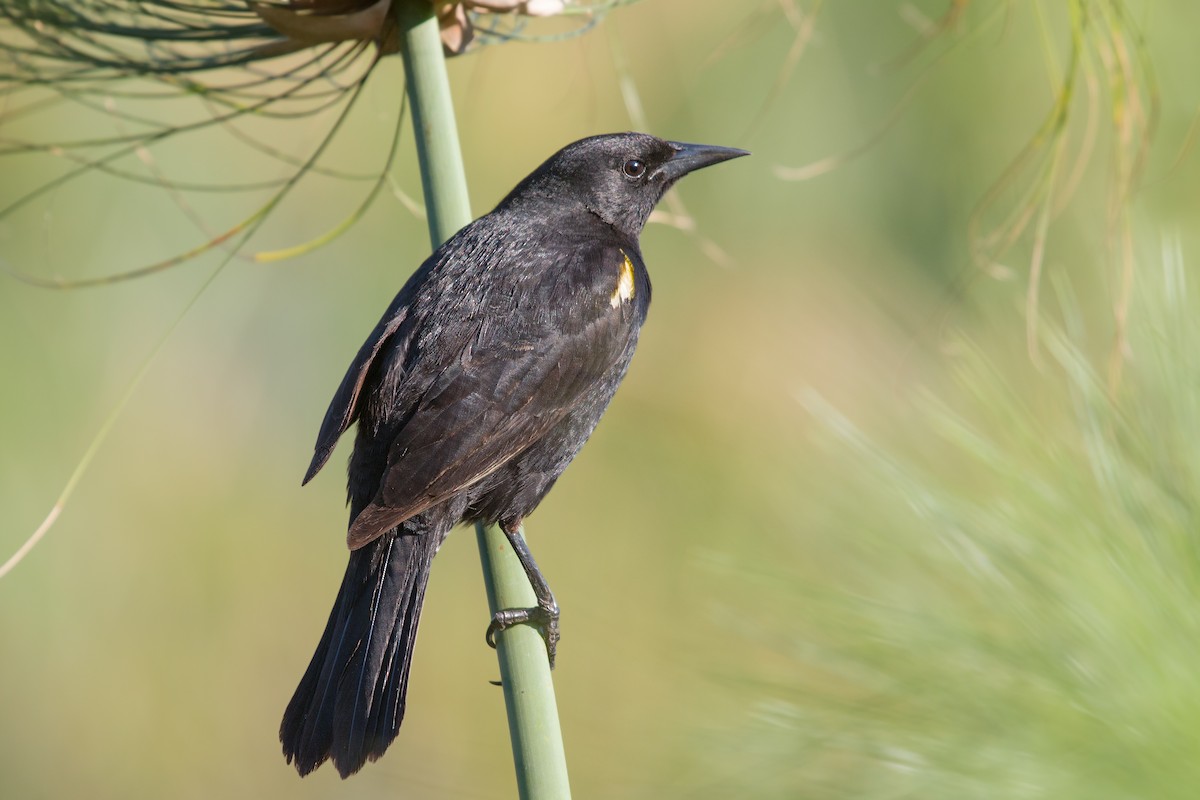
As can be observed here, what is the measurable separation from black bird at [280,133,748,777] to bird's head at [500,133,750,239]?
0.20 metres

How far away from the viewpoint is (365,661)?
7.18 ft

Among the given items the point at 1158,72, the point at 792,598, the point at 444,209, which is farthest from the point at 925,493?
the point at 1158,72

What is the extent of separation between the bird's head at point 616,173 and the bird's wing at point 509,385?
0.36 metres

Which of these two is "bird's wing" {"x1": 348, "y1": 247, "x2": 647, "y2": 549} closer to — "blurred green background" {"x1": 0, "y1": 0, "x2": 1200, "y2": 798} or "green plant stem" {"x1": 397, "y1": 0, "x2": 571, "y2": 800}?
"green plant stem" {"x1": 397, "y1": 0, "x2": 571, "y2": 800}

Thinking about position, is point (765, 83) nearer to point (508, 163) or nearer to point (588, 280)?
point (508, 163)

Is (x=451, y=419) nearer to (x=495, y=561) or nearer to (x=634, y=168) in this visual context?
(x=495, y=561)

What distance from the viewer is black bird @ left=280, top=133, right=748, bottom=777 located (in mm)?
2162

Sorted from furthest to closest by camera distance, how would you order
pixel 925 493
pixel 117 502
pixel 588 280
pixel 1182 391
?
pixel 117 502 → pixel 588 280 → pixel 925 493 → pixel 1182 391

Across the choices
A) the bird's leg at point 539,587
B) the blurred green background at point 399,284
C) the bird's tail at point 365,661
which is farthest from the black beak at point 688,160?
the bird's tail at point 365,661

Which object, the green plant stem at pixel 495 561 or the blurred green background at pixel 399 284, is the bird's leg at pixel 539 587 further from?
the blurred green background at pixel 399 284

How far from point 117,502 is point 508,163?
171 cm

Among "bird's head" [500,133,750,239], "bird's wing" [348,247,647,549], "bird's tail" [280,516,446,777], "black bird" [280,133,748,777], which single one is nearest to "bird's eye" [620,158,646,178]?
"bird's head" [500,133,750,239]

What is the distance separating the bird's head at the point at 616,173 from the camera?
2.95 m

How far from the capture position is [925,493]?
1974mm
